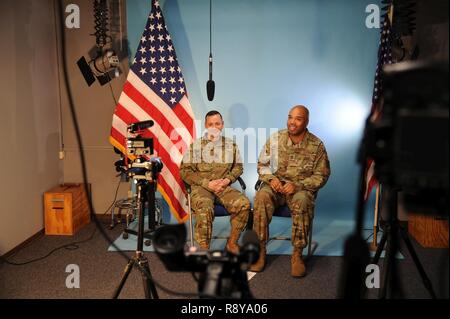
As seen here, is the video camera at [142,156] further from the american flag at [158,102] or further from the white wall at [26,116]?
the white wall at [26,116]

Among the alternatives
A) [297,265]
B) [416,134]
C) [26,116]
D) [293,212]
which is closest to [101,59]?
[26,116]

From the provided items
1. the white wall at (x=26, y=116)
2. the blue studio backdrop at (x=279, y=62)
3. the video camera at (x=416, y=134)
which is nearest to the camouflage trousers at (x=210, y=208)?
the blue studio backdrop at (x=279, y=62)

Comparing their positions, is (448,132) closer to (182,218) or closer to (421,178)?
(421,178)

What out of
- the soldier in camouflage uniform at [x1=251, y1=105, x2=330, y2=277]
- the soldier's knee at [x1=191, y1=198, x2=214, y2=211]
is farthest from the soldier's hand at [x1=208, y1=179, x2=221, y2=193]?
the soldier in camouflage uniform at [x1=251, y1=105, x2=330, y2=277]

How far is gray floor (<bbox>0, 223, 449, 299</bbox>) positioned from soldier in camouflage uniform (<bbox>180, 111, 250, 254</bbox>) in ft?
1.23

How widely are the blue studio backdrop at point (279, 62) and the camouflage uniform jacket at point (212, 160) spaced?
2.04 feet

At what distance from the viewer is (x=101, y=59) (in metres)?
3.86

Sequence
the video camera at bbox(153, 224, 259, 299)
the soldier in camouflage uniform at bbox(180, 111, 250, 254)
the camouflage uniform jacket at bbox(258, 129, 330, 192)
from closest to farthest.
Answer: the video camera at bbox(153, 224, 259, 299), the soldier in camouflage uniform at bbox(180, 111, 250, 254), the camouflage uniform jacket at bbox(258, 129, 330, 192)

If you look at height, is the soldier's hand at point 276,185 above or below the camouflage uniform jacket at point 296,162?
below

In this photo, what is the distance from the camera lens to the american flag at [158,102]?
11.9ft

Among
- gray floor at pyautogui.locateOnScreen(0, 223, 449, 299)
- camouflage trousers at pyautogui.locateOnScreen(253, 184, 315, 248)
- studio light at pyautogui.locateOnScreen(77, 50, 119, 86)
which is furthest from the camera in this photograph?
studio light at pyautogui.locateOnScreen(77, 50, 119, 86)

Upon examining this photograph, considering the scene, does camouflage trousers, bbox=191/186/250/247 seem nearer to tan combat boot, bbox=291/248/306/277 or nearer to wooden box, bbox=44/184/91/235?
tan combat boot, bbox=291/248/306/277

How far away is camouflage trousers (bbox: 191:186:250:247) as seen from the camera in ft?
10.2

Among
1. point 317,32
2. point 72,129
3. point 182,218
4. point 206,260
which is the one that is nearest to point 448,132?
point 206,260
